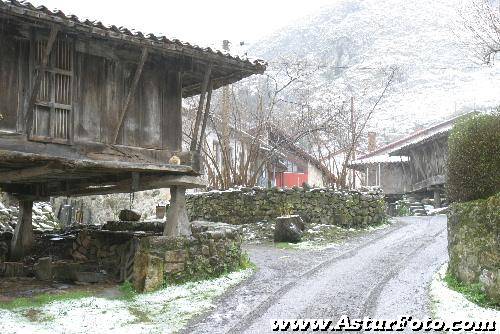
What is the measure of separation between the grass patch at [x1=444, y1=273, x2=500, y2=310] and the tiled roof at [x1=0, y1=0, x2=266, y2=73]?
4.63 meters

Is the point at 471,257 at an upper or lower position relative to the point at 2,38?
lower

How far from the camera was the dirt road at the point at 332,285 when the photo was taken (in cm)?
659

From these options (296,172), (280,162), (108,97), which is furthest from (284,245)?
(296,172)

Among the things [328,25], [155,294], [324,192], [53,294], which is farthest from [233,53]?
[328,25]

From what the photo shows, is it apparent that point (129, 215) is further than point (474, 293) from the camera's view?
Yes

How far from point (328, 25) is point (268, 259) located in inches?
3314

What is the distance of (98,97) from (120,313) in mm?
3265

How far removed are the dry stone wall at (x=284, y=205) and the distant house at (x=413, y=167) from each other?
867 centimetres

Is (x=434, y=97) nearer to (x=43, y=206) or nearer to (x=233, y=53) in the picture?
(x=43, y=206)

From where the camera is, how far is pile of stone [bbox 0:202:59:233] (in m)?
14.5

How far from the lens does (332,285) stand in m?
8.17

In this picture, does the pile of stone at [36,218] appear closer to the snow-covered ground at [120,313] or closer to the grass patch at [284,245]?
the grass patch at [284,245]

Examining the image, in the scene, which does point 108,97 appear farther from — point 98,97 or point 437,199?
point 437,199

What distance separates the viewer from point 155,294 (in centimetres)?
795
